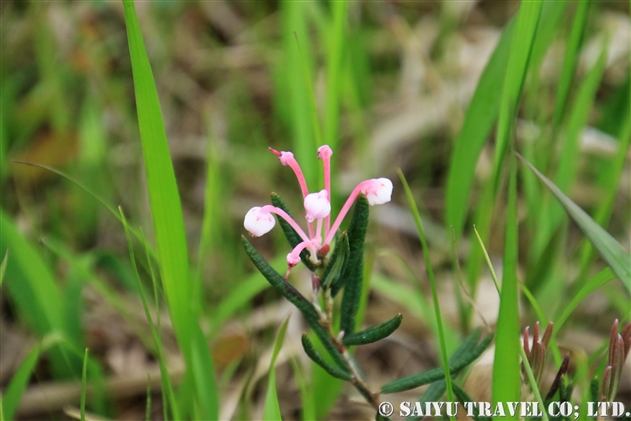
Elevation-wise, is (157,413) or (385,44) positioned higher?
(385,44)

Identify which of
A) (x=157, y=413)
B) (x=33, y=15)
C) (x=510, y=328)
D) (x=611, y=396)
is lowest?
(x=157, y=413)

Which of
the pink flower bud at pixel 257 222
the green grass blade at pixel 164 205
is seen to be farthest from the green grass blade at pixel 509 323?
the green grass blade at pixel 164 205

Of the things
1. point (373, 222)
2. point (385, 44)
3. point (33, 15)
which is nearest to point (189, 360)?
point (373, 222)

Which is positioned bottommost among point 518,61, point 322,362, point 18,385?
point 18,385

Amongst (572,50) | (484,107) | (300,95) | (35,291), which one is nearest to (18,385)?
(35,291)

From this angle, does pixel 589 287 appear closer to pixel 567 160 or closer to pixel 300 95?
pixel 567 160

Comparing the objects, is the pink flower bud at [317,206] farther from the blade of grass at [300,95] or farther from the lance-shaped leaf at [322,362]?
the blade of grass at [300,95]

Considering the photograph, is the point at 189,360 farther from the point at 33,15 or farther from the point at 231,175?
the point at 33,15
